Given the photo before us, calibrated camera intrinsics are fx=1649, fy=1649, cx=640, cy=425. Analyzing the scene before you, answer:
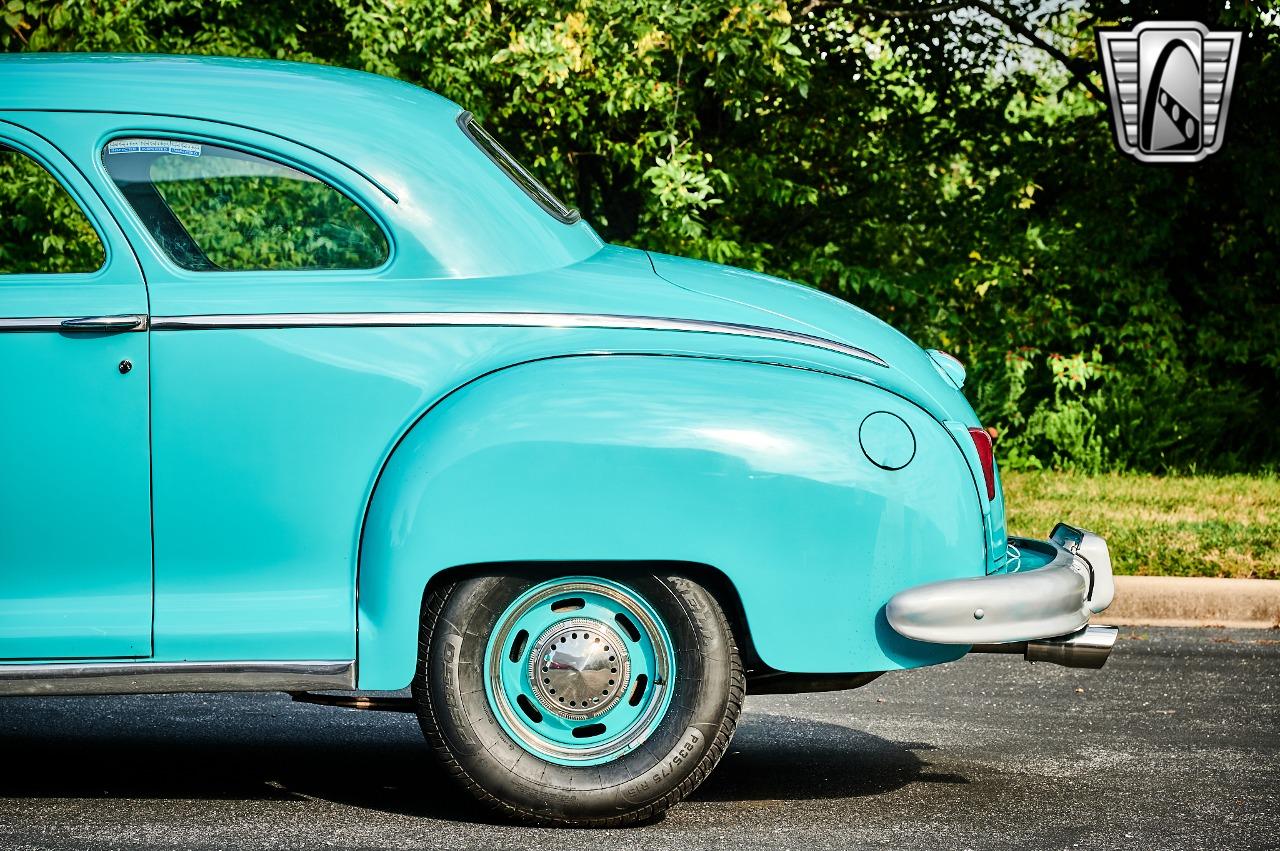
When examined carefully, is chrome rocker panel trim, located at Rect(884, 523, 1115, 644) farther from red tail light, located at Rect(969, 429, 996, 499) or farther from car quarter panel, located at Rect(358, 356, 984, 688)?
red tail light, located at Rect(969, 429, 996, 499)

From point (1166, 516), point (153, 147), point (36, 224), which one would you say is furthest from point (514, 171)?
point (1166, 516)

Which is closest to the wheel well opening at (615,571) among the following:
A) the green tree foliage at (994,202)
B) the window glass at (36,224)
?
the window glass at (36,224)

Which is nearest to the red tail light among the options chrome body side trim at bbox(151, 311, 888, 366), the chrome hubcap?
chrome body side trim at bbox(151, 311, 888, 366)

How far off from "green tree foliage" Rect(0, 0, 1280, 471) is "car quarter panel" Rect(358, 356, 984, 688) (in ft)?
23.7

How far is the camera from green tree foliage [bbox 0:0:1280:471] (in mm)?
11688

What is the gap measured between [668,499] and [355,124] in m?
1.28

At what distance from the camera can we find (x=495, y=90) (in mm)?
11484

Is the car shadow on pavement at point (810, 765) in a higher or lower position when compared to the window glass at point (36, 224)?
lower

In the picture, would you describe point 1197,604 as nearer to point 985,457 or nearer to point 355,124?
point 985,457

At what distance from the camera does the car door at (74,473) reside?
399cm

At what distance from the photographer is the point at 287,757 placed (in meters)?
5.06

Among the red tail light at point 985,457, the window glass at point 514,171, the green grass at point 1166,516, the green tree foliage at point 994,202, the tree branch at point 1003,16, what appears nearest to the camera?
the red tail light at point 985,457

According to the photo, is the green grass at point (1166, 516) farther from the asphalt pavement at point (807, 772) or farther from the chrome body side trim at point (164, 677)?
the chrome body side trim at point (164, 677)

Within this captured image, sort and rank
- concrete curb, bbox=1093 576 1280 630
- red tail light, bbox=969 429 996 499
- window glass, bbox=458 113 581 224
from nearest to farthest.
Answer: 1. red tail light, bbox=969 429 996 499
2. window glass, bbox=458 113 581 224
3. concrete curb, bbox=1093 576 1280 630
